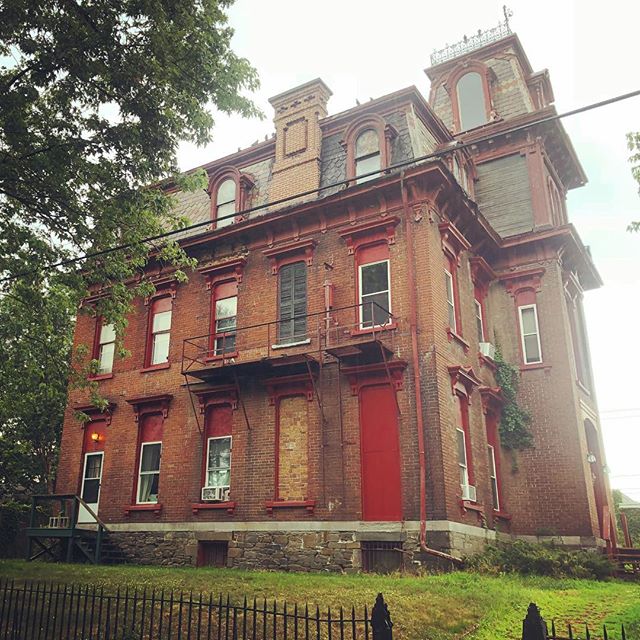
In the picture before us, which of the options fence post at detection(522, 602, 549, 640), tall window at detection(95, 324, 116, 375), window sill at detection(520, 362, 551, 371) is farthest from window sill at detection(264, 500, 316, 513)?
fence post at detection(522, 602, 549, 640)

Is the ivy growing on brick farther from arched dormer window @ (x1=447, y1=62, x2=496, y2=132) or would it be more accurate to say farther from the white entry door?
the white entry door

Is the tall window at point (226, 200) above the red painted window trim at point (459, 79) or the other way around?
the other way around

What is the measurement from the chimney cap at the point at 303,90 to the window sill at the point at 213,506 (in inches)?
510

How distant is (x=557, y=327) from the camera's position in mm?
20797

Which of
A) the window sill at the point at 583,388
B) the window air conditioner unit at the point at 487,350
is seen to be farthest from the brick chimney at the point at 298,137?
the window sill at the point at 583,388

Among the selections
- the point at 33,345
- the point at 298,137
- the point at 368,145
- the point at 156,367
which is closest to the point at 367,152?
the point at 368,145

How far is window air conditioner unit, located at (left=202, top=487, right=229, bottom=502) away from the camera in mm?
18219

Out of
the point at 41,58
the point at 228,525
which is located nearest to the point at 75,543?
the point at 228,525

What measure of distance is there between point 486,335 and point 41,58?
1511cm

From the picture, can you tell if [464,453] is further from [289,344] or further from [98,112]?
[98,112]

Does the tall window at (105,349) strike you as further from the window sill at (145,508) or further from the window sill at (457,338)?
the window sill at (457,338)

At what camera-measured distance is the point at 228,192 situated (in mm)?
22359

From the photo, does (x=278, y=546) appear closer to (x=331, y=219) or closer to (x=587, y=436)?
(x=331, y=219)

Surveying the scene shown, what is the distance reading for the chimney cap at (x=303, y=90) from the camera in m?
21.5
